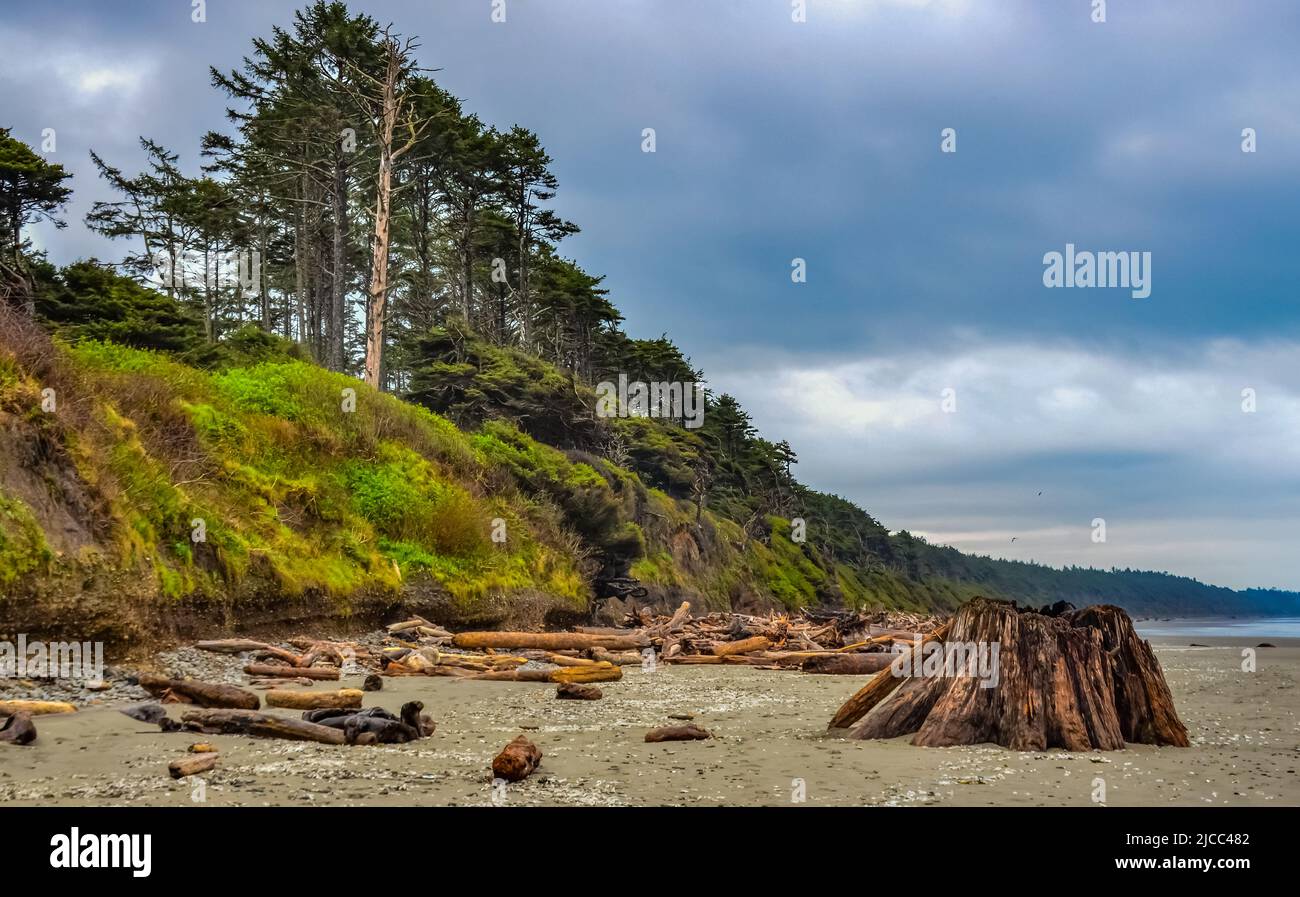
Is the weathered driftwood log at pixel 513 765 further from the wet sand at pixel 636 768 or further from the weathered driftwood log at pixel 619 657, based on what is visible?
the weathered driftwood log at pixel 619 657

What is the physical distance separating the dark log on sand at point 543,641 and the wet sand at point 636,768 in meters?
7.36

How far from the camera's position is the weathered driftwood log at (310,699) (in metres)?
7.20

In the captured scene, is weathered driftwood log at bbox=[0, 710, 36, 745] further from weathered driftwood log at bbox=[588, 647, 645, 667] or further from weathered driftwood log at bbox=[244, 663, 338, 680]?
weathered driftwood log at bbox=[588, 647, 645, 667]

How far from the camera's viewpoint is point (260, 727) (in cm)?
576

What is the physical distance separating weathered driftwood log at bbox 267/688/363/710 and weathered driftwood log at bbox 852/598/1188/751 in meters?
4.30

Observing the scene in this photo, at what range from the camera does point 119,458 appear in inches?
411

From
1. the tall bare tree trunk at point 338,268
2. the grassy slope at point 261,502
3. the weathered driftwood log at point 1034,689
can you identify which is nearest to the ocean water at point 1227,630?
the grassy slope at point 261,502

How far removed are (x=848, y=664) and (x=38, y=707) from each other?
36.4 feet

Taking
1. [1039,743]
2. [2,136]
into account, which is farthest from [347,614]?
[2,136]

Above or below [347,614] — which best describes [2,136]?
above

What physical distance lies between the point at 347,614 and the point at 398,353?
38.6 meters

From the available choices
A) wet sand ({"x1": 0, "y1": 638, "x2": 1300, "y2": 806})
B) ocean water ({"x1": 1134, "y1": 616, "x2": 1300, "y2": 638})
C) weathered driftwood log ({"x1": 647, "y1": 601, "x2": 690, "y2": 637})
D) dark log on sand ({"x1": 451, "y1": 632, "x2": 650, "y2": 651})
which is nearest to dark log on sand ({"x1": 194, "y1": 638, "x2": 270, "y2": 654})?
wet sand ({"x1": 0, "y1": 638, "x2": 1300, "y2": 806})
